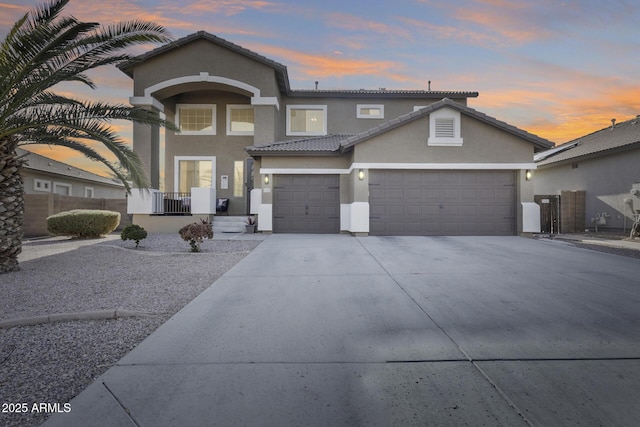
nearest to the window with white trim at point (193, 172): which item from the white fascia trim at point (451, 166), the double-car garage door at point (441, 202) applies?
the white fascia trim at point (451, 166)

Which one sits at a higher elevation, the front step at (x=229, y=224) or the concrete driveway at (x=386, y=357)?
the front step at (x=229, y=224)

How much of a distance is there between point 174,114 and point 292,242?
11.4m

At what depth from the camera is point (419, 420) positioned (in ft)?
7.23

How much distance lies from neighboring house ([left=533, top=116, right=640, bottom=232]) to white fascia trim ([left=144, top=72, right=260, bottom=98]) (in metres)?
16.4

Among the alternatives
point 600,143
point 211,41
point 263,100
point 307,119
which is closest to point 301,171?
point 263,100

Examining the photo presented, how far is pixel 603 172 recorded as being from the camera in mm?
16391

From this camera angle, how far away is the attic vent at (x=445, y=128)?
13203 millimetres

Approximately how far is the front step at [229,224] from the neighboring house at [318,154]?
0.82m

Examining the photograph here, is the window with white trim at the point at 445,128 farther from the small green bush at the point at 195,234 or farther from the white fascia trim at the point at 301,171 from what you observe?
the small green bush at the point at 195,234

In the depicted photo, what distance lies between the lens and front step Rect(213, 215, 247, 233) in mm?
15031

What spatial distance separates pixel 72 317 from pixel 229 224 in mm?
11178

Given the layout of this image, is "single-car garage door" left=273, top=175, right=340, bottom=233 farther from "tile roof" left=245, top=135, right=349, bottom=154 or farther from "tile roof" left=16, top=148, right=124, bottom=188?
"tile roof" left=16, top=148, right=124, bottom=188

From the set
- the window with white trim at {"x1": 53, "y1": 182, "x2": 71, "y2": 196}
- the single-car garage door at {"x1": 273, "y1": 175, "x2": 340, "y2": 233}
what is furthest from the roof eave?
the window with white trim at {"x1": 53, "y1": 182, "x2": 71, "y2": 196}

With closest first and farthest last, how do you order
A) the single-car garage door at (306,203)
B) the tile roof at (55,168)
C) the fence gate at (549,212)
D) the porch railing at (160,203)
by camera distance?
the single-car garage door at (306,203), the porch railing at (160,203), the fence gate at (549,212), the tile roof at (55,168)
